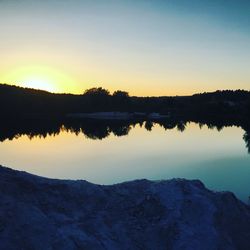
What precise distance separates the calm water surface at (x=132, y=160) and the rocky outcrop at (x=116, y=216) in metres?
11.1

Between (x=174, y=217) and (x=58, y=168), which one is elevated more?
(x=174, y=217)

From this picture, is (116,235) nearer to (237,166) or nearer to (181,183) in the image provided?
(181,183)

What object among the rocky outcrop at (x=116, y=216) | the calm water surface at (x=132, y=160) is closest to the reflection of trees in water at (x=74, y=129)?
the calm water surface at (x=132, y=160)

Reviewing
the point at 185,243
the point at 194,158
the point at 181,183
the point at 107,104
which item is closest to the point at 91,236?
the point at 185,243

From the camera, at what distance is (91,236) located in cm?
557

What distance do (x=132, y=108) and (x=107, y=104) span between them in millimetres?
10716

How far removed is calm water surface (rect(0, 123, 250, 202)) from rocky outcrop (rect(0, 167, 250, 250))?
11068mm

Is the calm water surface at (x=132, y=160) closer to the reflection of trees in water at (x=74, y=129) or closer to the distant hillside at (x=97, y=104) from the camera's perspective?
the reflection of trees in water at (x=74, y=129)

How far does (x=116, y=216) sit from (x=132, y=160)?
2692cm

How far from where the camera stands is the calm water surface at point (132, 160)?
79.9 feet

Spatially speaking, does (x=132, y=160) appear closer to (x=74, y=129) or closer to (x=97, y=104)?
(x=74, y=129)

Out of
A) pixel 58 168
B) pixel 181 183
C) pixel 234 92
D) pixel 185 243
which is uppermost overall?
pixel 234 92

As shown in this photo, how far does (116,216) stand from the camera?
6.13 m

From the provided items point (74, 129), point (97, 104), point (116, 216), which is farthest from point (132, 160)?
point (97, 104)
